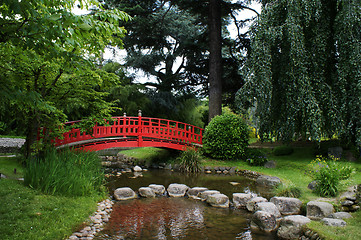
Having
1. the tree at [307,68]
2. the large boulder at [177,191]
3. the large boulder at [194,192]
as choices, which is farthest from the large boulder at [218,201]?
the tree at [307,68]

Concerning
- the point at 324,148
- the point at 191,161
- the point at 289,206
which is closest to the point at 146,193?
the point at 289,206

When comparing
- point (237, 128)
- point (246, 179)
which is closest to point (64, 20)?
point (246, 179)

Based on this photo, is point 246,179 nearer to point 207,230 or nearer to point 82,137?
point 207,230

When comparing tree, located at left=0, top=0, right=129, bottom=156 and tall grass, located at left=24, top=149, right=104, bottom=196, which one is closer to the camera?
tree, located at left=0, top=0, right=129, bottom=156

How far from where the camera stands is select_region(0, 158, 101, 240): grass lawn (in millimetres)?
3672

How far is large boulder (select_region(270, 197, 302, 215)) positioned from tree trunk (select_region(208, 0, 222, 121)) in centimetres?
709

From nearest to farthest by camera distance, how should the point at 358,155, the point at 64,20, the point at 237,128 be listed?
the point at 64,20
the point at 358,155
the point at 237,128

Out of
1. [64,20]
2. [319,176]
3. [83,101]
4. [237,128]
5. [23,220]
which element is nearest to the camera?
[64,20]

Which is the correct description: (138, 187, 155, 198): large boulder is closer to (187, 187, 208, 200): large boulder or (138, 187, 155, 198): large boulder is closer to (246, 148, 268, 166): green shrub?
(187, 187, 208, 200): large boulder

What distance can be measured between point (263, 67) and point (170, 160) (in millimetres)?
5491

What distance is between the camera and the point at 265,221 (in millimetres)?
4746

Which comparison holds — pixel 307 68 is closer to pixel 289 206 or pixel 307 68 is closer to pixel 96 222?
pixel 289 206

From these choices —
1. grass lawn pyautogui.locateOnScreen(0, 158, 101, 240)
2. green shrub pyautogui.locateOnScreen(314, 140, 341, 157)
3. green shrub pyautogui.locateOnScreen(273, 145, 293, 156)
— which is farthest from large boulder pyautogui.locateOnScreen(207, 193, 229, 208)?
green shrub pyautogui.locateOnScreen(273, 145, 293, 156)

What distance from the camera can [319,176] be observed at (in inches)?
241
